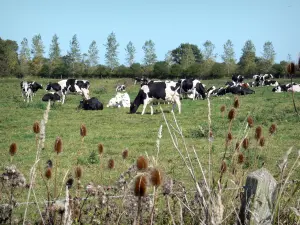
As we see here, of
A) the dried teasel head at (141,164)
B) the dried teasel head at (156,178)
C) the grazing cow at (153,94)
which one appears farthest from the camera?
the grazing cow at (153,94)

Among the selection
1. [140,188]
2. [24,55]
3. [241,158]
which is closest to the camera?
[140,188]

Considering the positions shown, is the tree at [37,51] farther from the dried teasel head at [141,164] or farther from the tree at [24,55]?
the dried teasel head at [141,164]

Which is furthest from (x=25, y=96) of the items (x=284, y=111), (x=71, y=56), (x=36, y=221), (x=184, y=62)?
(x=184, y=62)

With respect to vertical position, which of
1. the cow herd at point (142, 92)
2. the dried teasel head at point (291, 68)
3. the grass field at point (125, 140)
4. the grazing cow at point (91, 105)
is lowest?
the grass field at point (125, 140)

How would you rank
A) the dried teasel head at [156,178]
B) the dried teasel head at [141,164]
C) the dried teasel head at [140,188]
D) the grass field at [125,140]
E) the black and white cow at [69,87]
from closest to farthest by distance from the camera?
the dried teasel head at [140,188], the dried teasel head at [156,178], the dried teasel head at [141,164], the grass field at [125,140], the black and white cow at [69,87]

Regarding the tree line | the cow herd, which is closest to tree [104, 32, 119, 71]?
the tree line

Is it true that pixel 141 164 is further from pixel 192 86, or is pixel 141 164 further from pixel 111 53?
pixel 111 53

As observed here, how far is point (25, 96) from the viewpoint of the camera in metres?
31.3

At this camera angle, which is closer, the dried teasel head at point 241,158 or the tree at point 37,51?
the dried teasel head at point 241,158

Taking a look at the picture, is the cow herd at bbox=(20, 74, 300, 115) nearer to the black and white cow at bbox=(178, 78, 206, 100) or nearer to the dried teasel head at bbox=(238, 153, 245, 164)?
the black and white cow at bbox=(178, 78, 206, 100)

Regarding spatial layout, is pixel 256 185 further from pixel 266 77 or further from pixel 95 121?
pixel 266 77

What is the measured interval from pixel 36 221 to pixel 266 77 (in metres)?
49.1

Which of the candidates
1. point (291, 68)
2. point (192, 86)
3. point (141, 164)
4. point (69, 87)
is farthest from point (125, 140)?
point (69, 87)

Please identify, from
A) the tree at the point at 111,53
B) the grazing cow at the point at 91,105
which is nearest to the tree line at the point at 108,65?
the tree at the point at 111,53
